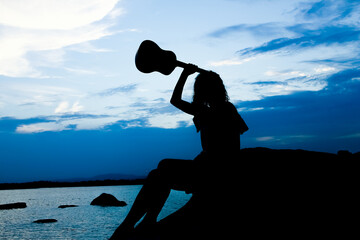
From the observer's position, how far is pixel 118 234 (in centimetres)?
348

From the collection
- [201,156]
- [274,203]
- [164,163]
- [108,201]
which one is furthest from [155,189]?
[108,201]

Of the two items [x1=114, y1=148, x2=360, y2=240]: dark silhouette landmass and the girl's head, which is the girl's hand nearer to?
the girl's head

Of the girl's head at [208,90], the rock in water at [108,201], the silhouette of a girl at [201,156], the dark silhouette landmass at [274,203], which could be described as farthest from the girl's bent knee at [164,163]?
the rock in water at [108,201]

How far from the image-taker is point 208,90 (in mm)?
3912

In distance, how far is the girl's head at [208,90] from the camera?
3.91 metres

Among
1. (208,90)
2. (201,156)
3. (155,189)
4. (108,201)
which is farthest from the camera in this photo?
(108,201)

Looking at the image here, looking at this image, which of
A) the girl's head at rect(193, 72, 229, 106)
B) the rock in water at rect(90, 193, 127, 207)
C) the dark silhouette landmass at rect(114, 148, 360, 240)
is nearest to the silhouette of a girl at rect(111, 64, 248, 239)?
the girl's head at rect(193, 72, 229, 106)

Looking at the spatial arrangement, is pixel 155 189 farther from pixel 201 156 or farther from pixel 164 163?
pixel 201 156

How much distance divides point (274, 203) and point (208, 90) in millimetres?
1676

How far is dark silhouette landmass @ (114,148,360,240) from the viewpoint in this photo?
3.68 metres

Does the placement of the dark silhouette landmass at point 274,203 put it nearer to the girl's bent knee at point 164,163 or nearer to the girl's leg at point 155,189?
the girl's leg at point 155,189

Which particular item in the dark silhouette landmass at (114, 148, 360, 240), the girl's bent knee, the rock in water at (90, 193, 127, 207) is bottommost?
the rock in water at (90, 193, 127, 207)

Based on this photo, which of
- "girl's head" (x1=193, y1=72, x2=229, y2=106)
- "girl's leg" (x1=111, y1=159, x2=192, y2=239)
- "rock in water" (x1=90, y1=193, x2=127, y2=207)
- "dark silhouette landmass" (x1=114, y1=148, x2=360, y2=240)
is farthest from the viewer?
"rock in water" (x1=90, y1=193, x2=127, y2=207)

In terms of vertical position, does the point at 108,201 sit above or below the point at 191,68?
below
